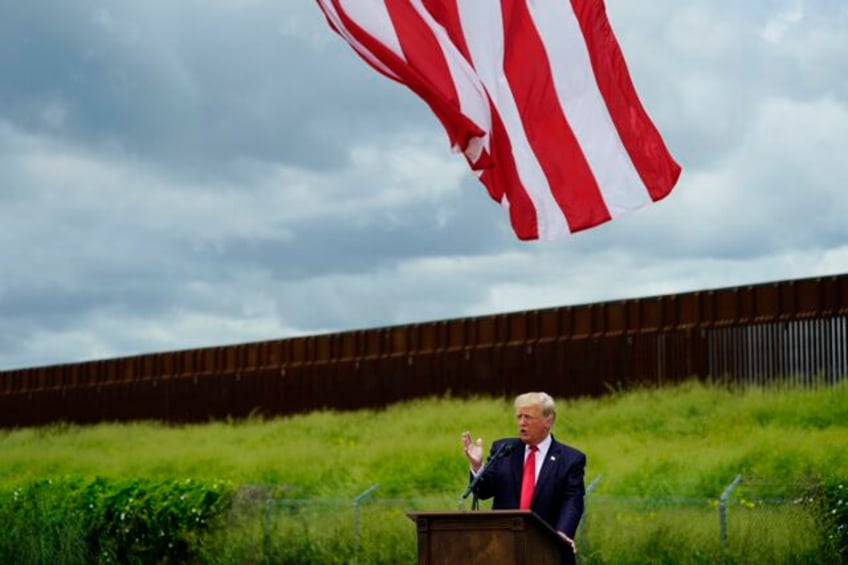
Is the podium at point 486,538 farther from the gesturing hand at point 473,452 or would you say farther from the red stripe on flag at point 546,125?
the red stripe on flag at point 546,125

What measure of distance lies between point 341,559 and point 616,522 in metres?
3.02

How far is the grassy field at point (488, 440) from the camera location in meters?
15.0

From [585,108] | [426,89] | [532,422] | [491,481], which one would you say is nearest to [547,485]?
[491,481]

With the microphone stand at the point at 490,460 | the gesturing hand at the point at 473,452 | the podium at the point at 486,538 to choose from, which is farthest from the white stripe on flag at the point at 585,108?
the podium at the point at 486,538

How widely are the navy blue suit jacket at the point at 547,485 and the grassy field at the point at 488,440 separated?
26.1 ft

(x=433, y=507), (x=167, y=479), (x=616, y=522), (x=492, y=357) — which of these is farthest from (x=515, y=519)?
(x=492, y=357)

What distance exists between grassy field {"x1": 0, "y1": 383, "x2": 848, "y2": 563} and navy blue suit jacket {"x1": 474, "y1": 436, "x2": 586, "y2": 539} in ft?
26.1

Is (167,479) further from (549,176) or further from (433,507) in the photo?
(549,176)

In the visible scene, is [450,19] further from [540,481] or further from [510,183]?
[540,481]

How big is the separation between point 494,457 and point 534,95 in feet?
7.51

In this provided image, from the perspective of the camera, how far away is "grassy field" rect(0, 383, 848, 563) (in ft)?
49.3

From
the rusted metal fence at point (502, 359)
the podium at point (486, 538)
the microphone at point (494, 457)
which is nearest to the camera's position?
the podium at point (486, 538)

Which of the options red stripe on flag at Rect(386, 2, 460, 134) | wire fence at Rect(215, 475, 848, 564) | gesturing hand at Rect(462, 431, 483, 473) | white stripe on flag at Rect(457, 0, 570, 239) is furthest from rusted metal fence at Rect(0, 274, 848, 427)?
gesturing hand at Rect(462, 431, 483, 473)

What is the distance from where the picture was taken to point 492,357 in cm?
3003
